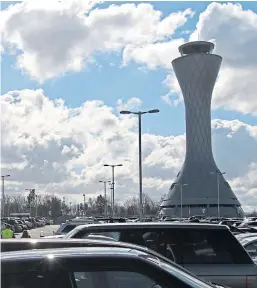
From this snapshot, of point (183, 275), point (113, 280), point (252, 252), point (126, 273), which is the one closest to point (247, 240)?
point (252, 252)

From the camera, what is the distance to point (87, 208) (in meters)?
150

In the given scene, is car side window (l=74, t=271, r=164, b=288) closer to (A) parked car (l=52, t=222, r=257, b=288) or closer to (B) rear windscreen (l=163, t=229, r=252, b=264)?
(A) parked car (l=52, t=222, r=257, b=288)

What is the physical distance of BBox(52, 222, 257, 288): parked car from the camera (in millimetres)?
7207

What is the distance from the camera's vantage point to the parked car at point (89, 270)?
3.41m

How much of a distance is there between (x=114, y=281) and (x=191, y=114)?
109 m

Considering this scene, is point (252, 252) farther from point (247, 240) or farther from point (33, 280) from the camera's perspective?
point (33, 280)

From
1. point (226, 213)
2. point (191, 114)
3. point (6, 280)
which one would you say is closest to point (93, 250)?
point (6, 280)

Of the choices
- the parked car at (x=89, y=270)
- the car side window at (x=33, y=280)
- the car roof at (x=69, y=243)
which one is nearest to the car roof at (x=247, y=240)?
the car roof at (x=69, y=243)

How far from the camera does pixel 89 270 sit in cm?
354

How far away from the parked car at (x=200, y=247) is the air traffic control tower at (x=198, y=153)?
342ft

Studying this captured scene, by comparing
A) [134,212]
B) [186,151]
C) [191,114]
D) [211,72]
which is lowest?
[134,212]

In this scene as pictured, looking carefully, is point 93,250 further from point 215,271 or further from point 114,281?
point 215,271

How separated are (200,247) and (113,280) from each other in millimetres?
3925

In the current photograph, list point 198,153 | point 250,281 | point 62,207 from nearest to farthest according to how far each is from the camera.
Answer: point 250,281
point 198,153
point 62,207
